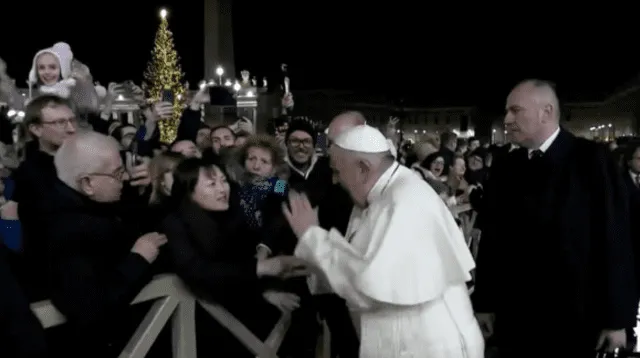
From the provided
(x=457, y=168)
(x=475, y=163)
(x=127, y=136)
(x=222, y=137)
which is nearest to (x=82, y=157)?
(x=222, y=137)

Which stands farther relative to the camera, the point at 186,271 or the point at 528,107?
the point at 528,107

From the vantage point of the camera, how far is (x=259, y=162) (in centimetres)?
598

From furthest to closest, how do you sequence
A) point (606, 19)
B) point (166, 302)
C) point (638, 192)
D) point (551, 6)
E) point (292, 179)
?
1. point (606, 19)
2. point (551, 6)
3. point (292, 179)
4. point (638, 192)
5. point (166, 302)

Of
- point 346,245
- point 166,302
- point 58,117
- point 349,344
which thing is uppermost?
point 58,117

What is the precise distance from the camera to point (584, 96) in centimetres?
8688

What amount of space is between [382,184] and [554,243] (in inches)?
58.0

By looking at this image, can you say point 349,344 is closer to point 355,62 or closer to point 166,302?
point 166,302

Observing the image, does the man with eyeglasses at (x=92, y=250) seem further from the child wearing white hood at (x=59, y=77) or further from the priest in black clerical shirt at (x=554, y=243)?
the priest in black clerical shirt at (x=554, y=243)

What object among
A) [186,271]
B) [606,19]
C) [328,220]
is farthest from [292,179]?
[606,19]

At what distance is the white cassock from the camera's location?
3.37 metres

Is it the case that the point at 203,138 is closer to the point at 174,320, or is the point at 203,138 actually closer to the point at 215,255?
the point at 215,255

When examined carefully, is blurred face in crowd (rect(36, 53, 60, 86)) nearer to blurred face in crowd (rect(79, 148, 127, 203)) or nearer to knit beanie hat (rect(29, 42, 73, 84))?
knit beanie hat (rect(29, 42, 73, 84))

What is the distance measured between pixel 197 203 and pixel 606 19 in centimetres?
4260

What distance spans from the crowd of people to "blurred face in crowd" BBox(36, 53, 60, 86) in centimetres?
2
